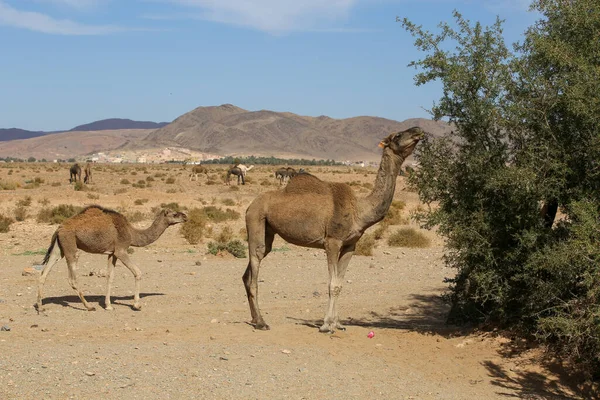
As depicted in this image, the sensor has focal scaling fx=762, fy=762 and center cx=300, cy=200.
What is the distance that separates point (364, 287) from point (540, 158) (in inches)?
295

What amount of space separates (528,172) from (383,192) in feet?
6.93

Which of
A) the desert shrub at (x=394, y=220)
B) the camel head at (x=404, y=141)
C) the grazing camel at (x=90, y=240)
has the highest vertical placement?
the camel head at (x=404, y=141)

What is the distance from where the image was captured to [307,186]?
1160cm

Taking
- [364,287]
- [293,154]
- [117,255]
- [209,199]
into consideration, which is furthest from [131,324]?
[293,154]

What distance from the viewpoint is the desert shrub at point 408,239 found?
82.3 feet

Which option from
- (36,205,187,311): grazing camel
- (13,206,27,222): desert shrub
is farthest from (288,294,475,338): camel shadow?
(13,206,27,222): desert shrub

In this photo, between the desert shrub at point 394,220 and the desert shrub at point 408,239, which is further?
the desert shrub at point 394,220

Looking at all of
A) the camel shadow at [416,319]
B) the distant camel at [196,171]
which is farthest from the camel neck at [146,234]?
the distant camel at [196,171]

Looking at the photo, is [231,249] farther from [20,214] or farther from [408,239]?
[20,214]

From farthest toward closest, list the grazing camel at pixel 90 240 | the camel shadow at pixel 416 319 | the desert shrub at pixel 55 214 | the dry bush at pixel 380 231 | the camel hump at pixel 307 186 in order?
the desert shrub at pixel 55 214 < the dry bush at pixel 380 231 < the grazing camel at pixel 90 240 < the camel shadow at pixel 416 319 < the camel hump at pixel 307 186

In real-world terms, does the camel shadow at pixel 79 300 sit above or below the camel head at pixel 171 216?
below

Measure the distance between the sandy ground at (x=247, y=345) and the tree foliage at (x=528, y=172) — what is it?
903mm

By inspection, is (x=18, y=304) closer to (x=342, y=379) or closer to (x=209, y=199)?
(x=342, y=379)

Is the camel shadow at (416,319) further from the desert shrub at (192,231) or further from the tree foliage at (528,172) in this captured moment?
the desert shrub at (192,231)
